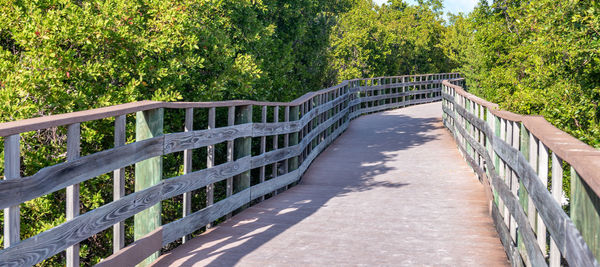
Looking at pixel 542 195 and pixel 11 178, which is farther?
pixel 542 195

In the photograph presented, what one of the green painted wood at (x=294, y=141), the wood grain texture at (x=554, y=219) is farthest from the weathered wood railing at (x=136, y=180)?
the wood grain texture at (x=554, y=219)

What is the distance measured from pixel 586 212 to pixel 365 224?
4.69 m

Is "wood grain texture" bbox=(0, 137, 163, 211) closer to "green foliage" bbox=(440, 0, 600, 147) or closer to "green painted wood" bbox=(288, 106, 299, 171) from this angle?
"green painted wood" bbox=(288, 106, 299, 171)

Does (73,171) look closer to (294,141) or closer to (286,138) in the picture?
(286,138)

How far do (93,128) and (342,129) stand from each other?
11205mm

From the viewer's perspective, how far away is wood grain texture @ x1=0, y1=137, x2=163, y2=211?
3.60 meters

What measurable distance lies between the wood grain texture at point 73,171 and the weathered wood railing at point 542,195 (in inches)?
108

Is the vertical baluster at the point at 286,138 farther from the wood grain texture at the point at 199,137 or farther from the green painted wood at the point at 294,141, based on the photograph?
the wood grain texture at the point at 199,137

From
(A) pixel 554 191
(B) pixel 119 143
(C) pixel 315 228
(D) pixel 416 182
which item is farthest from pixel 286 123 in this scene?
(A) pixel 554 191

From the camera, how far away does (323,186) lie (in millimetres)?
10852

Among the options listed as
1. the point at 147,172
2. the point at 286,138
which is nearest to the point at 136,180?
the point at 147,172

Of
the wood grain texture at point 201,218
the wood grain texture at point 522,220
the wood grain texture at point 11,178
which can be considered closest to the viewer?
the wood grain texture at point 11,178

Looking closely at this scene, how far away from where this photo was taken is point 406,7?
55.3m

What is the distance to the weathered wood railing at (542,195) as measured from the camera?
103 inches
